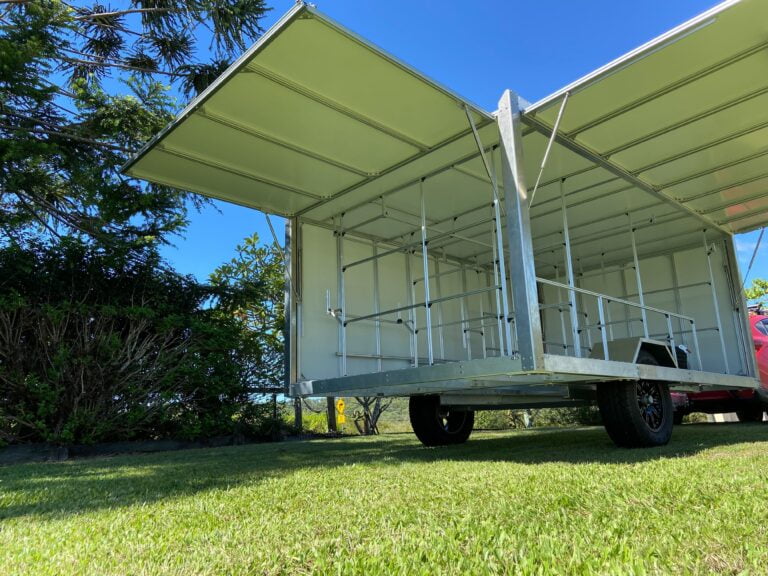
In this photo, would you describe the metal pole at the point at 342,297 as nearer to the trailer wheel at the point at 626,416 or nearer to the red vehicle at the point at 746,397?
the trailer wheel at the point at 626,416

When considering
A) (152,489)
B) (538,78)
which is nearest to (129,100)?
(152,489)

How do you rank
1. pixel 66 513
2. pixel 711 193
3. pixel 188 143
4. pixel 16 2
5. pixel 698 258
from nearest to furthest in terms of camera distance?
pixel 66 513 < pixel 188 143 < pixel 711 193 < pixel 16 2 < pixel 698 258

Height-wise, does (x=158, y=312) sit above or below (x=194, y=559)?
above

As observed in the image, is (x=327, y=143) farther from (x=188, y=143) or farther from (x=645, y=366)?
(x=645, y=366)

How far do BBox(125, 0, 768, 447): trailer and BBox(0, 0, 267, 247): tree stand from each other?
277 centimetres

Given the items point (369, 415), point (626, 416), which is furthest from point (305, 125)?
point (369, 415)

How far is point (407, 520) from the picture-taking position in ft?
7.00

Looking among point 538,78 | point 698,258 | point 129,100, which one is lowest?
point 698,258

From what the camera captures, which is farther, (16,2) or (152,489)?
(16,2)

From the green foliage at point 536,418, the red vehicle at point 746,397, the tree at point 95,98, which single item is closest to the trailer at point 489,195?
the red vehicle at point 746,397

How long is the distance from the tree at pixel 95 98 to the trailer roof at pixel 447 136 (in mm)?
2734

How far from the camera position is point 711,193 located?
6324mm

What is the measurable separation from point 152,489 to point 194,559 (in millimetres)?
1639

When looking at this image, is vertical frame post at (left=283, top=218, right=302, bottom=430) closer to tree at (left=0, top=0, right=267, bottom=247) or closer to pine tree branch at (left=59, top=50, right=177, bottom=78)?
tree at (left=0, top=0, right=267, bottom=247)
